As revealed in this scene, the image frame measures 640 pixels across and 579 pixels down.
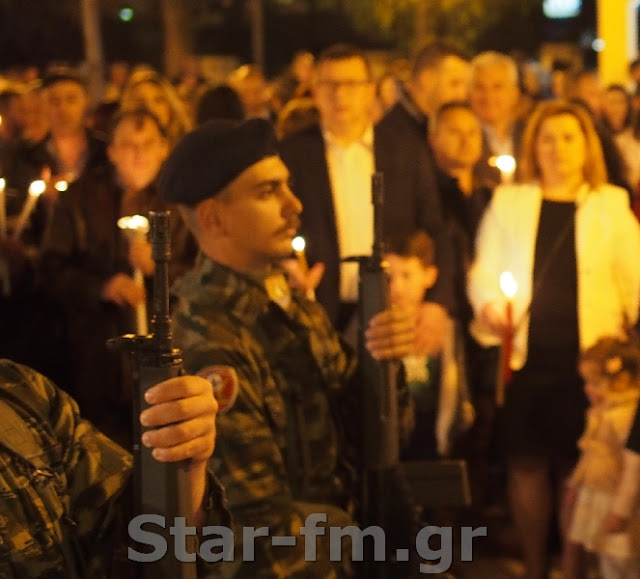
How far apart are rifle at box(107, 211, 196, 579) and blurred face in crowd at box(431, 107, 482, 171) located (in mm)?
4730

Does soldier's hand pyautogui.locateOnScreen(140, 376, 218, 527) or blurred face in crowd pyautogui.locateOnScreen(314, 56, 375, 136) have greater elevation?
blurred face in crowd pyautogui.locateOnScreen(314, 56, 375, 136)

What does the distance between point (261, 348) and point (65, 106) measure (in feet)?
14.4

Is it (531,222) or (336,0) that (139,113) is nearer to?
(531,222)

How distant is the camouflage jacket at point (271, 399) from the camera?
286cm

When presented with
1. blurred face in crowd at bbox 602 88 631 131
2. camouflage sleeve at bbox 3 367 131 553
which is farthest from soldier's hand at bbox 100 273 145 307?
blurred face in crowd at bbox 602 88 631 131

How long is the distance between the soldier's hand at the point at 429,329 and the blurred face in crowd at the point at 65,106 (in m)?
2.43

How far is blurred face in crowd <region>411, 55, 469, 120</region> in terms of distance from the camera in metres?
7.41

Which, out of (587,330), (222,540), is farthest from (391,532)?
(587,330)

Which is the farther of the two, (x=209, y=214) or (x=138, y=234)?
(x=138, y=234)

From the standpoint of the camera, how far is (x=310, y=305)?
3.32m

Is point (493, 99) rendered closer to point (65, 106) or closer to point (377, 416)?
point (65, 106)

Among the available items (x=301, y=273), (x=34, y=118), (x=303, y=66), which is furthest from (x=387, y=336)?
(x=303, y=66)

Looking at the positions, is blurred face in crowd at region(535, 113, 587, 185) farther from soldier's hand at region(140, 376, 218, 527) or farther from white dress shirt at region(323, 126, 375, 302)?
soldier's hand at region(140, 376, 218, 527)

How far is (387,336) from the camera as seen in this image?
329 centimetres
